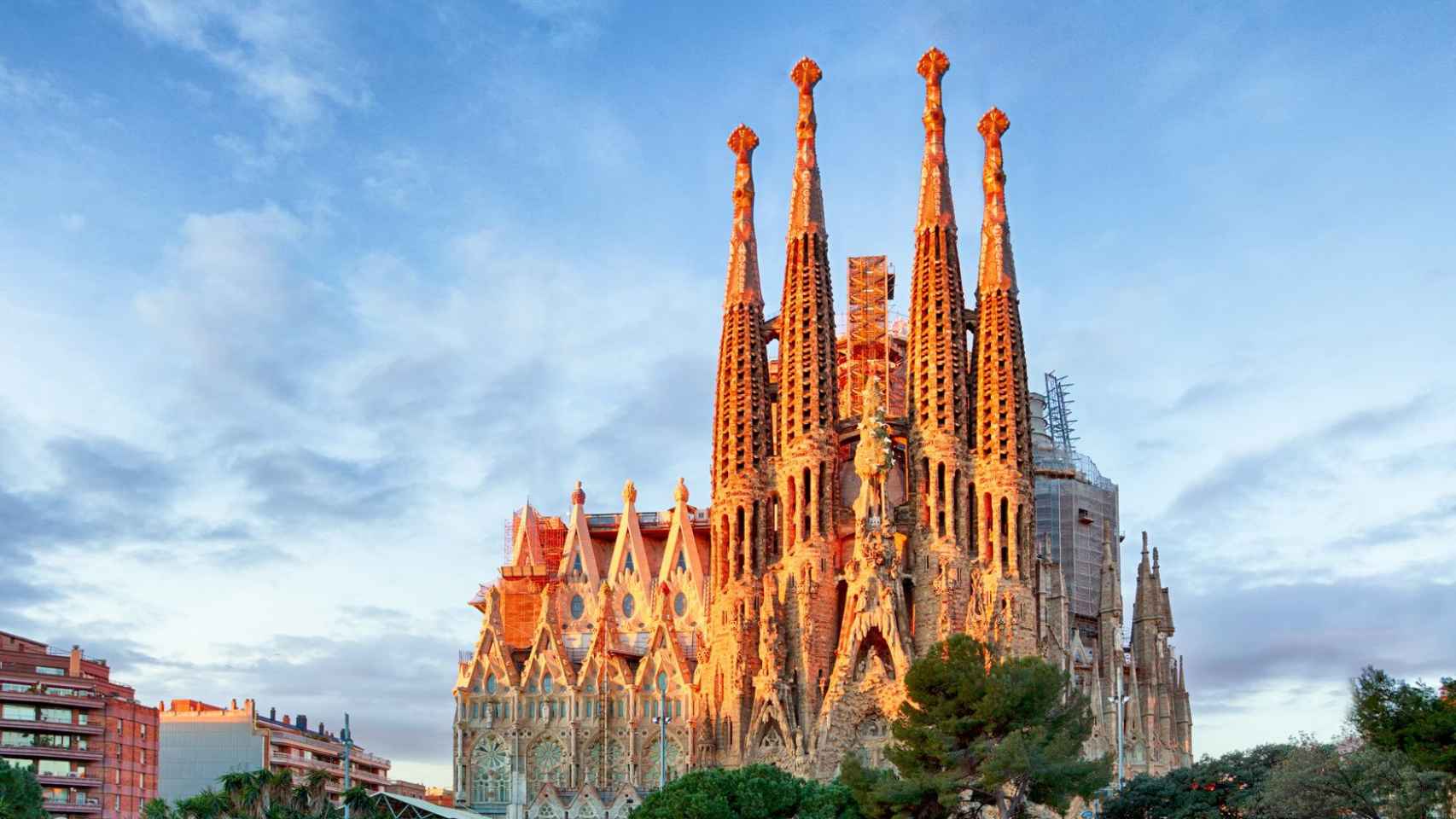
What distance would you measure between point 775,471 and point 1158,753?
19.3m

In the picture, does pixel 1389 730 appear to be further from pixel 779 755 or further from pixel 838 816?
pixel 779 755

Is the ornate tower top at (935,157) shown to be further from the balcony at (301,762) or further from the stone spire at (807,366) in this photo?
the balcony at (301,762)

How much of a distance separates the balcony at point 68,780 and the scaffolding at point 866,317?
32.3 m

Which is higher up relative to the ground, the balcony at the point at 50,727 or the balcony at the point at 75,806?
the balcony at the point at 50,727

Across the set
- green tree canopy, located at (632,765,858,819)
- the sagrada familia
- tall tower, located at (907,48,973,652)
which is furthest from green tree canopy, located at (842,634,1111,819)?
tall tower, located at (907,48,973,652)

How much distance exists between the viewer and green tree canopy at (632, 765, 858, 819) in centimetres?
4022

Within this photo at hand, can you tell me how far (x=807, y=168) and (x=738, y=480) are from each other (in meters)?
12.4

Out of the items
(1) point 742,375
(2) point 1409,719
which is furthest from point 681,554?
(2) point 1409,719

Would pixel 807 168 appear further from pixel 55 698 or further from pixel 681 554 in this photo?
pixel 55 698

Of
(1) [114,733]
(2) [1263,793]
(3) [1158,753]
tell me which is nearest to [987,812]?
(2) [1263,793]

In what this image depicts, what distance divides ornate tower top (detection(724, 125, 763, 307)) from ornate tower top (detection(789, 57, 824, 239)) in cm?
176

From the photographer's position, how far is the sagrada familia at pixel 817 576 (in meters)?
59.7

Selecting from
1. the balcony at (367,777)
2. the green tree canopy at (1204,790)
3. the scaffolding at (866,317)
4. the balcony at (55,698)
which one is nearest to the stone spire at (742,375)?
the scaffolding at (866,317)

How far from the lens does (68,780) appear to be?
215 ft
